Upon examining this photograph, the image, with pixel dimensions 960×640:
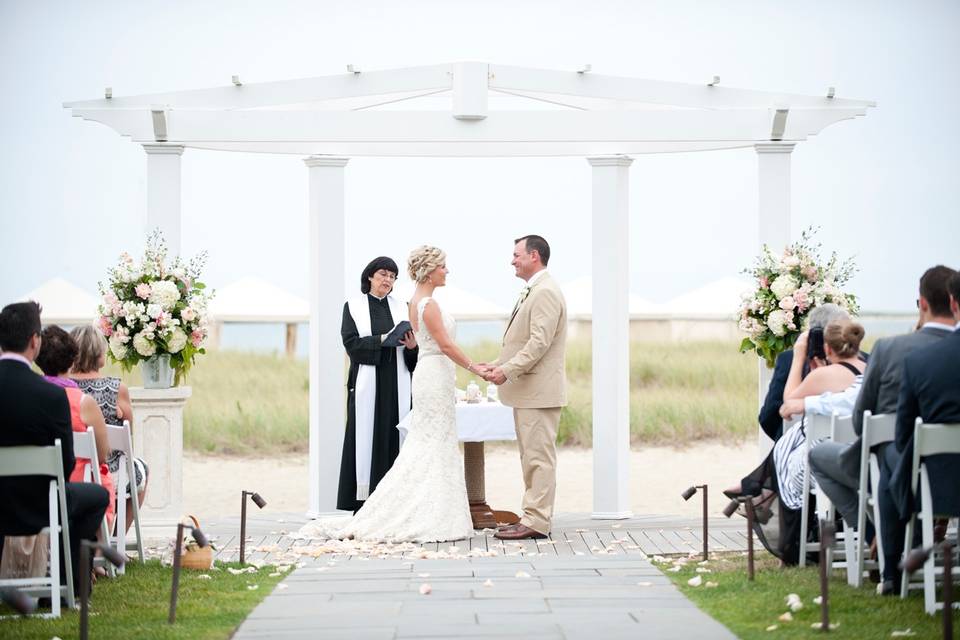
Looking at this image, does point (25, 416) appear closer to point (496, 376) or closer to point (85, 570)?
point (85, 570)

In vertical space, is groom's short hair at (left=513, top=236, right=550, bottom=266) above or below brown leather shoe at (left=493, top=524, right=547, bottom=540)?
above

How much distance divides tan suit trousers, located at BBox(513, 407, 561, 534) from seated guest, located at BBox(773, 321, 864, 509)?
1.70 metres

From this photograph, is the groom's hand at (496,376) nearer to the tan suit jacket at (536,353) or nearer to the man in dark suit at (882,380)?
the tan suit jacket at (536,353)

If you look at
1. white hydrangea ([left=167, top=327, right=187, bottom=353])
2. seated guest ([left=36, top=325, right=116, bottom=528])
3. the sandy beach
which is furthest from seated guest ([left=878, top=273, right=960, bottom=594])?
the sandy beach

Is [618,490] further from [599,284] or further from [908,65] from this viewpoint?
Answer: [908,65]

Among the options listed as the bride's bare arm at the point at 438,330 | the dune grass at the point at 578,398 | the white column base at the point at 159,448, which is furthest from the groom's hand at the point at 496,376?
the dune grass at the point at 578,398

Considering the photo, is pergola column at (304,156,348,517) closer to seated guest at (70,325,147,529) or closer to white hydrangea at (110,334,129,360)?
white hydrangea at (110,334,129,360)

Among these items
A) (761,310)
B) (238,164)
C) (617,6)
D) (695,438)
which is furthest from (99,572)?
(238,164)

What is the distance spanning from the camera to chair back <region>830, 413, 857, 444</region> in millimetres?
6387

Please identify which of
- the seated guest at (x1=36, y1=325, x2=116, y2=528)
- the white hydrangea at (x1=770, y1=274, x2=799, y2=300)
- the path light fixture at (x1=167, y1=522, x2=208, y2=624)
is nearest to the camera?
the path light fixture at (x1=167, y1=522, x2=208, y2=624)

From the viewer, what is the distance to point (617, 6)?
2648cm

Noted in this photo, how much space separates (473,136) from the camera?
28.8ft

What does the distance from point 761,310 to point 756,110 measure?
134cm

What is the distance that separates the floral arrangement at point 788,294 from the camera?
8594 millimetres
